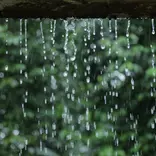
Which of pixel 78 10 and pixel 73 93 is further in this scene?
pixel 73 93

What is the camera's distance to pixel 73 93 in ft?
8.63

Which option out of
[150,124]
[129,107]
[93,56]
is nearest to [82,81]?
[93,56]

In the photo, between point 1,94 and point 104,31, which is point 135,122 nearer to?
point 104,31

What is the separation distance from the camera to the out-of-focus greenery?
102 inches

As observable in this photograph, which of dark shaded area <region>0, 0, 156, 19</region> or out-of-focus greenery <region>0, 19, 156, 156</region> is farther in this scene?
out-of-focus greenery <region>0, 19, 156, 156</region>

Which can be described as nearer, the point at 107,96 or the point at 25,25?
the point at 25,25

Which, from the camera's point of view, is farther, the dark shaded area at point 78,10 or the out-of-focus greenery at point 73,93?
the out-of-focus greenery at point 73,93

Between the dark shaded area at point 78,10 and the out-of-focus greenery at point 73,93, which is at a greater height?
the dark shaded area at point 78,10

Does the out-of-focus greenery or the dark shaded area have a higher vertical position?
the dark shaded area

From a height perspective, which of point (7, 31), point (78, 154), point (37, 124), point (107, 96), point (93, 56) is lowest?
point (78, 154)

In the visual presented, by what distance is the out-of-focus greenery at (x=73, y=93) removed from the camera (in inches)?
102

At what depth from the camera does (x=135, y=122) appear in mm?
2615

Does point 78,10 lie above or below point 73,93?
above

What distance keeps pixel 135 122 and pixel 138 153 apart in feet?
0.63
